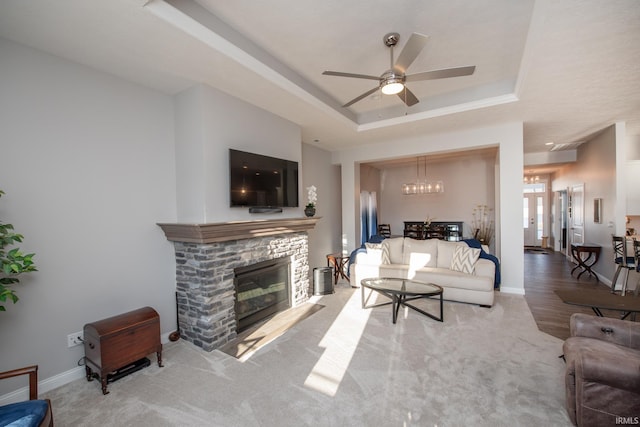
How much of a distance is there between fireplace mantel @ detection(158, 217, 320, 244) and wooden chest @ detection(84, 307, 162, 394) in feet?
2.69

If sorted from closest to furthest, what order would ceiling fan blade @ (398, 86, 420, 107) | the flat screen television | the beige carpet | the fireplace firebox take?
the beige carpet < ceiling fan blade @ (398, 86, 420, 107) < the flat screen television < the fireplace firebox

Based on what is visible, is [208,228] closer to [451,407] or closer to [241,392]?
[241,392]

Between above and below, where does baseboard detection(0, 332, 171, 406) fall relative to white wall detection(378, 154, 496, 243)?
below

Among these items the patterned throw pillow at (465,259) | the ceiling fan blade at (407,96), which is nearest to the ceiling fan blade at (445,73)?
the ceiling fan blade at (407,96)

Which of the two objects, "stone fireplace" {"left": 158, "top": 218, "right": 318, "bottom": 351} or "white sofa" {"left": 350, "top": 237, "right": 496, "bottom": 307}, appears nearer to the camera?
A: "stone fireplace" {"left": 158, "top": 218, "right": 318, "bottom": 351}

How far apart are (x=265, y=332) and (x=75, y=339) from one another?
1.80m

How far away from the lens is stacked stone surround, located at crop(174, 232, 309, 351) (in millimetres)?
2986

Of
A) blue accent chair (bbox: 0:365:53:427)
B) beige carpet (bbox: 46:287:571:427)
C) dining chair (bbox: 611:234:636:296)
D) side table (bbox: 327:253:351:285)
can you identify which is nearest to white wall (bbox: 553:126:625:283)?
dining chair (bbox: 611:234:636:296)

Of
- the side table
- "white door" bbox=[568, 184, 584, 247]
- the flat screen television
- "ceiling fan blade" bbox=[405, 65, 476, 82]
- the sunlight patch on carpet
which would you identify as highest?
"ceiling fan blade" bbox=[405, 65, 476, 82]

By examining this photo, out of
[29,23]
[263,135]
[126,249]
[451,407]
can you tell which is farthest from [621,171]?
→ [29,23]

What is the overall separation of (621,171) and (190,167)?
22.2 ft

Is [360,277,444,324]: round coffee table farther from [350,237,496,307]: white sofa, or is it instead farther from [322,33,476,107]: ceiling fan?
[322,33,476,107]: ceiling fan

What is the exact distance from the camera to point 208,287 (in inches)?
117

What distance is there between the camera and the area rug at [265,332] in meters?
2.94
